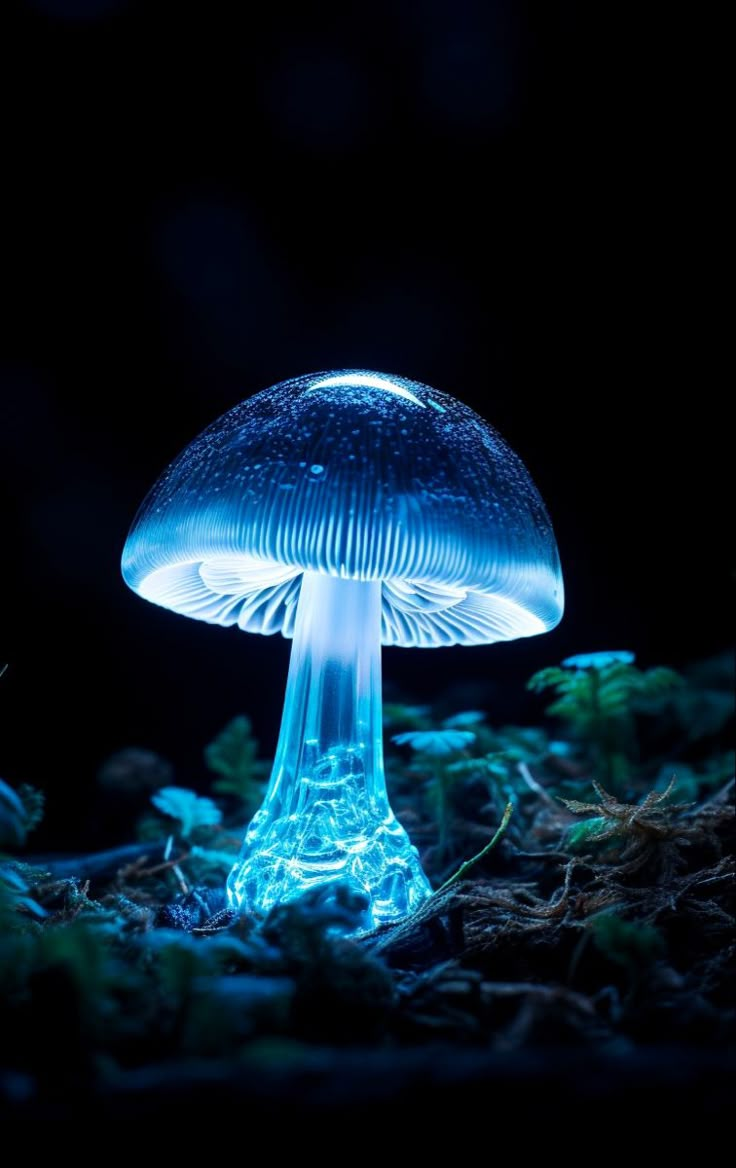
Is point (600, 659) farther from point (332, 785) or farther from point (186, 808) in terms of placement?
point (186, 808)

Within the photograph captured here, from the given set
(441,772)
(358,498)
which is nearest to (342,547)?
(358,498)

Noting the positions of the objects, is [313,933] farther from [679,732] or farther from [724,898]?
[679,732]

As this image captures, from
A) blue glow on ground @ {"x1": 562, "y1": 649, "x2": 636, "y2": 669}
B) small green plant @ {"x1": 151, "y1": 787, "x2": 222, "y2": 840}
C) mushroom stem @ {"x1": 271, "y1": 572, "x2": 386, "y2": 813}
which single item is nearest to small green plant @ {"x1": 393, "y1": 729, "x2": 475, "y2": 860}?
mushroom stem @ {"x1": 271, "y1": 572, "x2": 386, "y2": 813}

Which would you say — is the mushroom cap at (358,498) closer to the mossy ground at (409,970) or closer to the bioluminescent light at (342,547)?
the bioluminescent light at (342,547)

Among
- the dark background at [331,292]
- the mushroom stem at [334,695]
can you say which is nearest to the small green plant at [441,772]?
the mushroom stem at [334,695]

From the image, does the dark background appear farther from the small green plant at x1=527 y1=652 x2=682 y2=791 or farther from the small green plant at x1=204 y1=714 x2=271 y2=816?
the small green plant at x1=527 y1=652 x2=682 y2=791

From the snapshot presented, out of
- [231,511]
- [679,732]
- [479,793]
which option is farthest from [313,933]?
[679,732]
